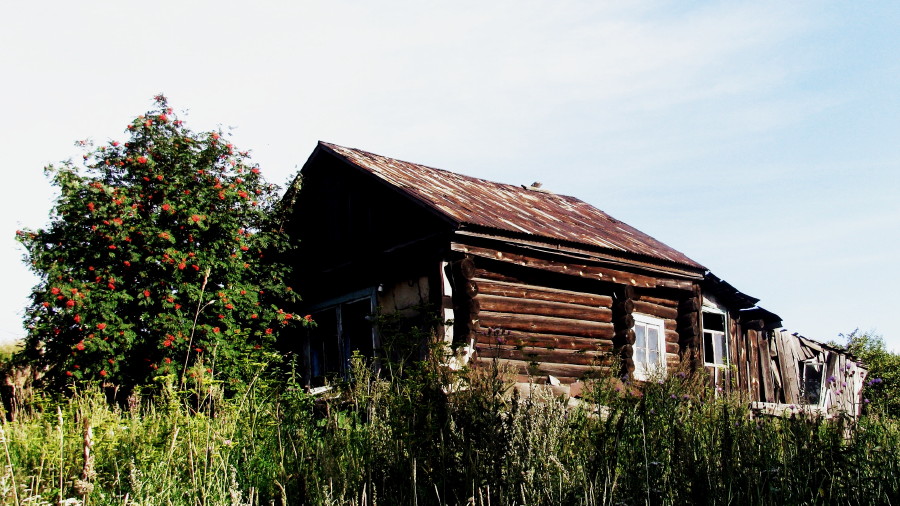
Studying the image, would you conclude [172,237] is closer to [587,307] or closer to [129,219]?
[129,219]

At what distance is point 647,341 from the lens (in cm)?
1363

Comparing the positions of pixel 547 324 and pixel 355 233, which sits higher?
pixel 355 233

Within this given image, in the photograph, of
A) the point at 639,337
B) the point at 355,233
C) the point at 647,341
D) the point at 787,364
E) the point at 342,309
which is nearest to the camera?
the point at 342,309

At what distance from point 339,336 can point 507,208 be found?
3.42 metres

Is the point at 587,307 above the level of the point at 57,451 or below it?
above

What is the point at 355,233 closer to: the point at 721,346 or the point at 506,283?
the point at 506,283

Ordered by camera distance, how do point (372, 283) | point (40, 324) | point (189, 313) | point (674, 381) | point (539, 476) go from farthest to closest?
point (372, 283)
point (189, 313)
point (40, 324)
point (674, 381)
point (539, 476)

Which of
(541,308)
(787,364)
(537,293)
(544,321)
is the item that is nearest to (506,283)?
(537,293)

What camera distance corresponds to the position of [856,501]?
4105mm

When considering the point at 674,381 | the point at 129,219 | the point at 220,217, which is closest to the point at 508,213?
the point at 220,217

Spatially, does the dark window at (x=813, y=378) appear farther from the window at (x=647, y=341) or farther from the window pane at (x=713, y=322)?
the window at (x=647, y=341)

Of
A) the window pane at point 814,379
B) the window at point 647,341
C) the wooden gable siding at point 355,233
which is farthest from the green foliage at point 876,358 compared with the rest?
the wooden gable siding at point 355,233

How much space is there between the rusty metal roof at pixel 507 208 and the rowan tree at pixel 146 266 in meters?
2.37

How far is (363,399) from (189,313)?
20.1ft
